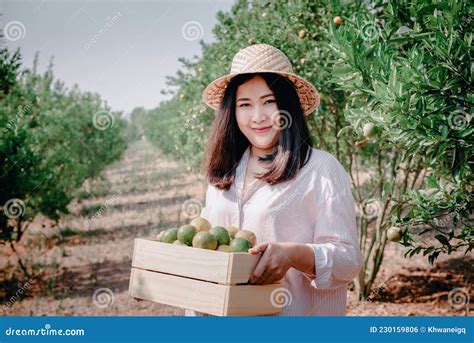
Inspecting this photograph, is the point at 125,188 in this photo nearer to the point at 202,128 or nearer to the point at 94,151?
the point at 94,151

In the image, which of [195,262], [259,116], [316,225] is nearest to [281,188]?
[316,225]

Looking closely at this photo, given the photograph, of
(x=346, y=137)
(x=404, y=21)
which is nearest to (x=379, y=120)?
(x=404, y=21)

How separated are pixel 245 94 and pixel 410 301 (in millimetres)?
4418

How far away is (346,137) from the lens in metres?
5.42

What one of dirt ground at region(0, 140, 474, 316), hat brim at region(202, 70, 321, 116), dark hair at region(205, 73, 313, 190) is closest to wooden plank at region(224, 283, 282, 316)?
dark hair at region(205, 73, 313, 190)

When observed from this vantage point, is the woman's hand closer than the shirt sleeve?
Yes

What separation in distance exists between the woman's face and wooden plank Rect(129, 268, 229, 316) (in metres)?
0.68

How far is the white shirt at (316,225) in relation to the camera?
1.78 meters

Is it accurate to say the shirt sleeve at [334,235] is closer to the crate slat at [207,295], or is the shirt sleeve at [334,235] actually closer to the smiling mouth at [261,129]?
the crate slat at [207,295]

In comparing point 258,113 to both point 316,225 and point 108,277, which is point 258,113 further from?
point 108,277

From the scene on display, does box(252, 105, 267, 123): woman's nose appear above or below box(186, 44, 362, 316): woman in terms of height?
above

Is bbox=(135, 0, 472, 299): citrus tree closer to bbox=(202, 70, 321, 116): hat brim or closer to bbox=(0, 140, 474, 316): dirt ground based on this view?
bbox=(202, 70, 321, 116): hat brim

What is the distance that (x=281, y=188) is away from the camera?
191cm

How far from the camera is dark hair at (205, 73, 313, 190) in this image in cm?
194
